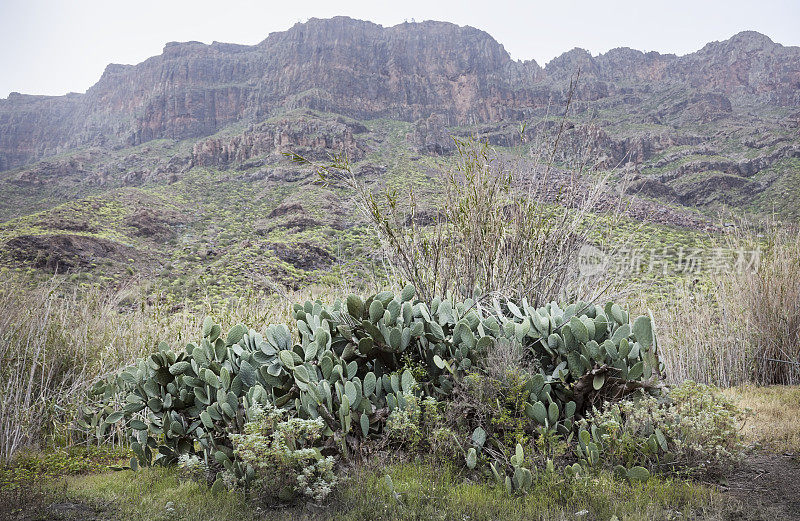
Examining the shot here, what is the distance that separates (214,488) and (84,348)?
2446 mm

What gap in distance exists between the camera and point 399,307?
8.00 ft

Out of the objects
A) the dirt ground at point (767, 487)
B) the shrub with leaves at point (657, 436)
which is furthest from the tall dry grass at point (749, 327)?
the shrub with leaves at point (657, 436)

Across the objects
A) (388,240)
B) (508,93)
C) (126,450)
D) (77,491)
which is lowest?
(126,450)

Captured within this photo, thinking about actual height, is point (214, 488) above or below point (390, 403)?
below

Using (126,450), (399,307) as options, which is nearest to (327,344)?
(399,307)

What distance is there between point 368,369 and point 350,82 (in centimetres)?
7482

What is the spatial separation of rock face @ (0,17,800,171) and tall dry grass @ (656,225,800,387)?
2238 inches

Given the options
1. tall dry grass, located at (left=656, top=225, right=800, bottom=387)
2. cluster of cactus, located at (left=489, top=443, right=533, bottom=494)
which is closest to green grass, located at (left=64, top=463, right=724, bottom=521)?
cluster of cactus, located at (left=489, top=443, right=533, bottom=494)

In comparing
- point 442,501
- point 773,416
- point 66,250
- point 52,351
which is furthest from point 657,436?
point 66,250

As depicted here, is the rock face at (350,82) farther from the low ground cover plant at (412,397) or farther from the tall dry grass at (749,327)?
the low ground cover plant at (412,397)

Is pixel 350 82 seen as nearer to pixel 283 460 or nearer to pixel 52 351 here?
pixel 52 351

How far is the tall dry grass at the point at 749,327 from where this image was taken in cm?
403

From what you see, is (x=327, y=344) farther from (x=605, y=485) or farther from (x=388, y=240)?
(x=605, y=485)

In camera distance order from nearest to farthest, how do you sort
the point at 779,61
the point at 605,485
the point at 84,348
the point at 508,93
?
1. the point at 605,485
2. the point at 84,348
3. the point at 779,61
4. the point at 508,93
